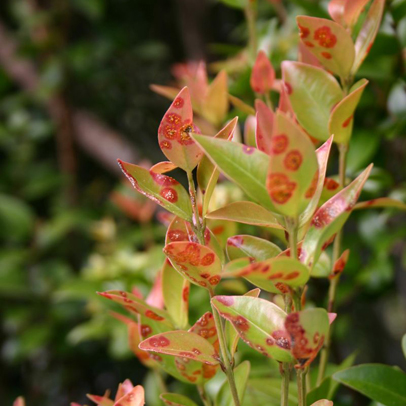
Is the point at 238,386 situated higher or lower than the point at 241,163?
lower

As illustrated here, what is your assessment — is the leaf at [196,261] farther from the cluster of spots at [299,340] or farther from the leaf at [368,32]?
the leaf at [368,32]

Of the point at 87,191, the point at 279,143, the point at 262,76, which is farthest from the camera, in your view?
the point at 87,191

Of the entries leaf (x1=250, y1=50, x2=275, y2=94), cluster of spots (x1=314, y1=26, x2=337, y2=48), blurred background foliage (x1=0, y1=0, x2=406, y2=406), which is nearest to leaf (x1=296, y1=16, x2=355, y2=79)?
cluster of spots (x1=314, y1=26, x2=337, y2=48)

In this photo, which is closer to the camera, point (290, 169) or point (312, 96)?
point (290, 169)

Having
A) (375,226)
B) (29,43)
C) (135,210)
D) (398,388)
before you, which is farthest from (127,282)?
(29,43)

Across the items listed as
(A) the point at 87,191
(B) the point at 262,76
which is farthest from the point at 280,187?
(A) the point at 87,191

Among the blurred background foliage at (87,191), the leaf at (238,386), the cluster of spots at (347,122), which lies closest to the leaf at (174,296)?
the leaf at (238,386)

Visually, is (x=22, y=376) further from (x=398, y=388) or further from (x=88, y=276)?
(x=398, y=388)

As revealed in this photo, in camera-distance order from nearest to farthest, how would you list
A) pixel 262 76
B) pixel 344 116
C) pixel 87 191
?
pixel 344 116 → pixel 262 76 → pixel 87 191

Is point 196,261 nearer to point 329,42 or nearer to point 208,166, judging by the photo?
point 208,166
